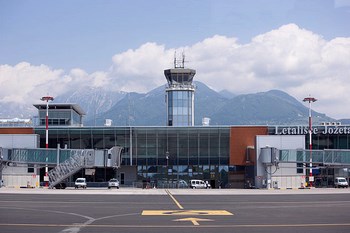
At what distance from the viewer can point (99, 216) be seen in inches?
1308

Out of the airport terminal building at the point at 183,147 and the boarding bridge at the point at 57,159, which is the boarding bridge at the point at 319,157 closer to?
the airport terminal building at the point at 183,147

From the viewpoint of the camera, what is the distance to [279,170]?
9400 centimetres

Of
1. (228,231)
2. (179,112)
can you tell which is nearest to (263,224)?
(228,231)

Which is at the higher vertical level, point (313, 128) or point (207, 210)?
point (313, 128)

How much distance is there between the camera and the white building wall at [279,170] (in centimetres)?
9350

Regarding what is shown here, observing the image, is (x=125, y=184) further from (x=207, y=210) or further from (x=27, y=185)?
(x=207, y=210)

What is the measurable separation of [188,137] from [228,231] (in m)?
81.8

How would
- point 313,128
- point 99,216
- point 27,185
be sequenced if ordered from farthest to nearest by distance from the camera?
point 313,128, point 27,185, point 99,216

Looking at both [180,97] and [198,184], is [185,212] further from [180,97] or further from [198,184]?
[180,97]

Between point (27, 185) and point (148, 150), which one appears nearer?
point (27, 185)

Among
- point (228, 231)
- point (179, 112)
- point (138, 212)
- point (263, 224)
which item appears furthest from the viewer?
point (179, 112)

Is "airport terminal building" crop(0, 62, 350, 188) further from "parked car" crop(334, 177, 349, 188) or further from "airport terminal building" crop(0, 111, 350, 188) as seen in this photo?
"parked car" crop(334, 177, 349, 188)

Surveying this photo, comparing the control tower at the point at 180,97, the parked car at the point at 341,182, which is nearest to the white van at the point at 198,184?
the parked car at the point at 341,182

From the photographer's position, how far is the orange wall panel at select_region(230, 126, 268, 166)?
344 ft
